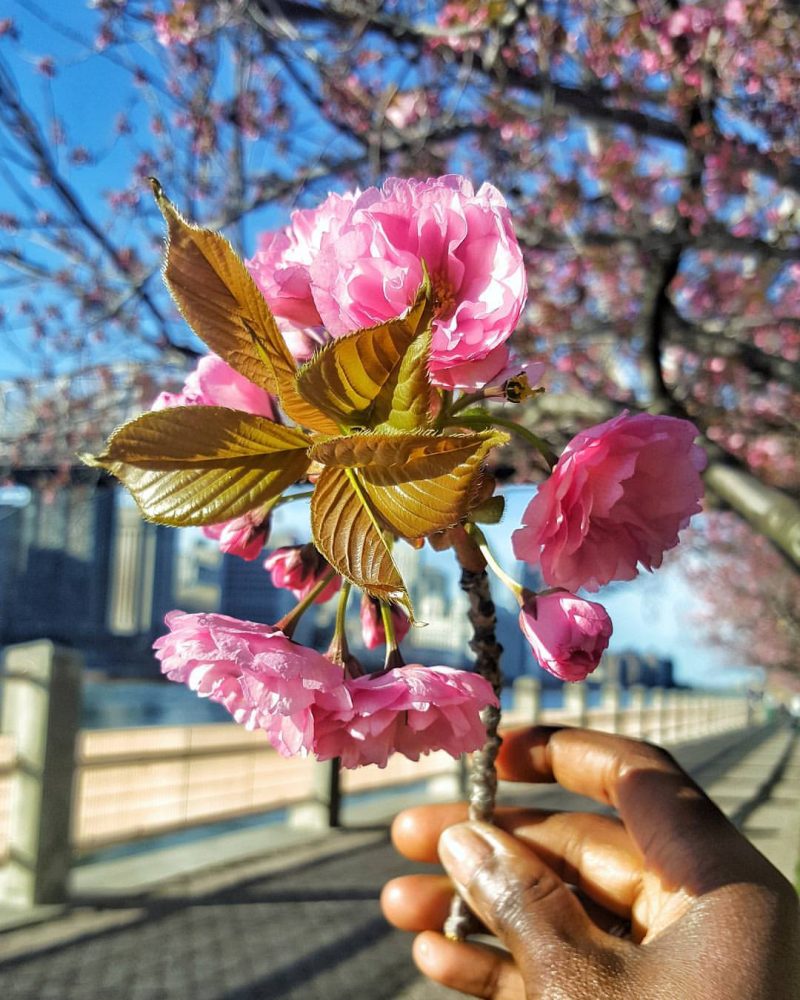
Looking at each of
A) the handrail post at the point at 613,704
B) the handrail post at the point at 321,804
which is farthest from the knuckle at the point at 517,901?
the handrail post at the point at 613,704

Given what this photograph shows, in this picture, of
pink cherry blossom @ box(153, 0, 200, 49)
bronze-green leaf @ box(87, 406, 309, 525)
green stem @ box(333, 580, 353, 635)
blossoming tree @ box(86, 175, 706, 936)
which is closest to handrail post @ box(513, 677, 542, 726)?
pink cherry blossom @ box(153, 0, 200, 49)

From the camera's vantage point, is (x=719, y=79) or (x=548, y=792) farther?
(x=548, y=792)

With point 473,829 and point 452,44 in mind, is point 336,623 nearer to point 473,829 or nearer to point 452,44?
point 473,829

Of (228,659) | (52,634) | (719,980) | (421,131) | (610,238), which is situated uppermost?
(421,131)

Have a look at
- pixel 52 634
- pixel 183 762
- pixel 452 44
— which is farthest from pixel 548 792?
pixel 52 634

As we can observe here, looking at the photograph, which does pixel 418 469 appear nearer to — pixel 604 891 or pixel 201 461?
pixel 201 461

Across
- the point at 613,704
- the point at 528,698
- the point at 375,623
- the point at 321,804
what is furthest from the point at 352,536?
the point at 613,704

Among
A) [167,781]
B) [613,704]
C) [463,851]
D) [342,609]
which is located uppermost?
[342,609]
